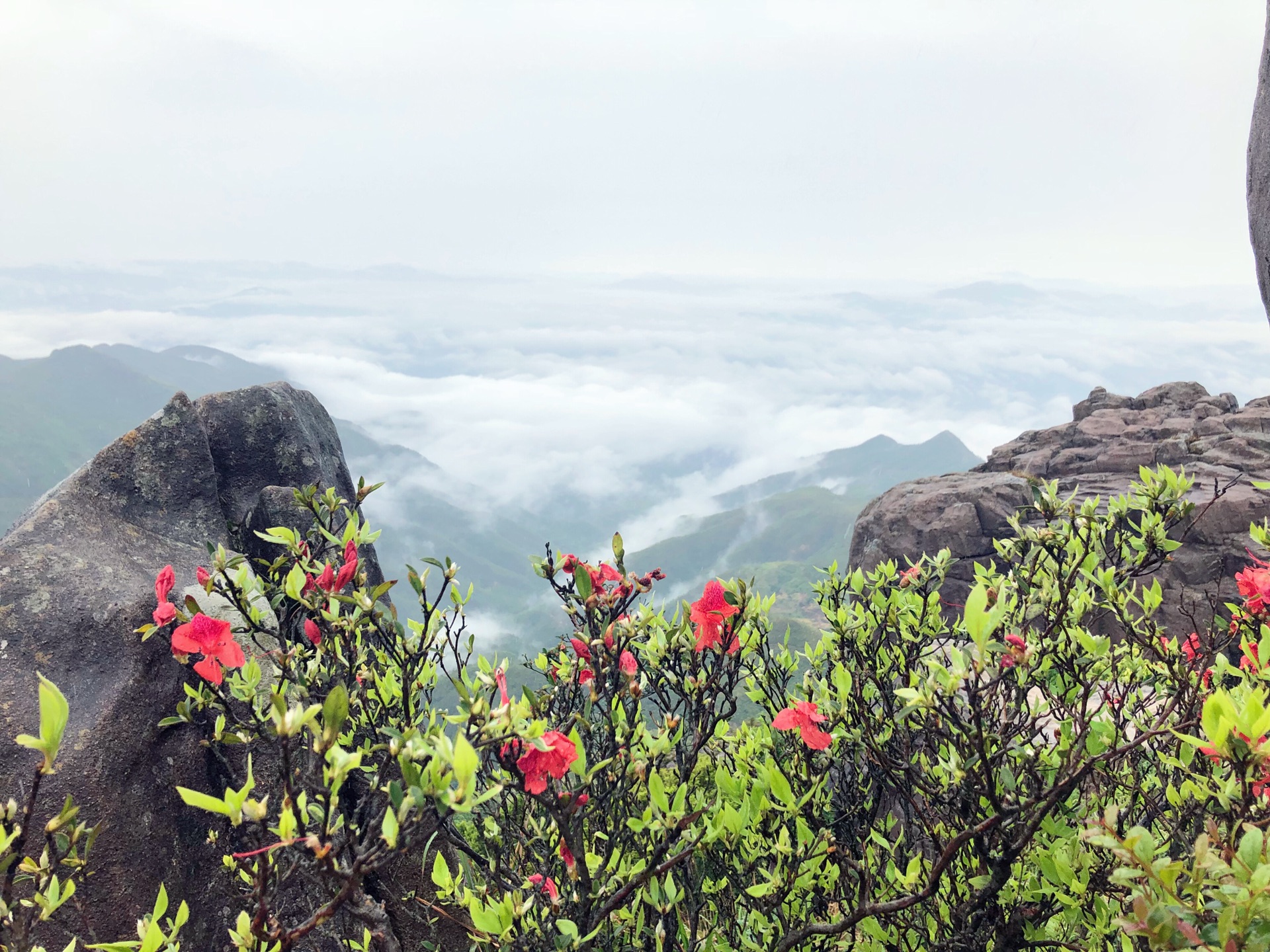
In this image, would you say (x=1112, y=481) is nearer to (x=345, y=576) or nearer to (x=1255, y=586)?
(x=1255, y=586)

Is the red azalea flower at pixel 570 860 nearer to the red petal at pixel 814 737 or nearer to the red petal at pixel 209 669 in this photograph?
the red petal at pixel 814 737

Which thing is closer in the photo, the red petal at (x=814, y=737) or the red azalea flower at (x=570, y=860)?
the red azalea flower at (x=570, y=860)

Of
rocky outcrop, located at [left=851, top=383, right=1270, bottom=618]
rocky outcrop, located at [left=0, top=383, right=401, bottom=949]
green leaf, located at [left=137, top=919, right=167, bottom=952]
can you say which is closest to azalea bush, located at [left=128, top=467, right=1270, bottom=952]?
green leaf, located at [left=137, top=919, right=167, bottom=952]

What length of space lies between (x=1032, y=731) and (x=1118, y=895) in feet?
2.47

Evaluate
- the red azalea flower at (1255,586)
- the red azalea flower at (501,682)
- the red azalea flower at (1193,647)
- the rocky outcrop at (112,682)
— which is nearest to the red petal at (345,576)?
the red azalea flower at (501,682)

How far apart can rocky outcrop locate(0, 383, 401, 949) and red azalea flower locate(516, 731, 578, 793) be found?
10.7 ft

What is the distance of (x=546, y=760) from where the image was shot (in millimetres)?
2529

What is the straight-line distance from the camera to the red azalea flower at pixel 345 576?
3316 millimetres

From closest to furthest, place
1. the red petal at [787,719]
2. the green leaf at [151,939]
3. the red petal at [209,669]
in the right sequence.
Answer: the green leaf at [151,939], the red petal at [209,669], the red petal at [787,719]

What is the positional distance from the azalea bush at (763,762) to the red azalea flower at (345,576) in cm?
1

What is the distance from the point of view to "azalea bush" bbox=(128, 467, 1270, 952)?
7.00 ft

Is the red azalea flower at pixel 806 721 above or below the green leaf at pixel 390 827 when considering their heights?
below

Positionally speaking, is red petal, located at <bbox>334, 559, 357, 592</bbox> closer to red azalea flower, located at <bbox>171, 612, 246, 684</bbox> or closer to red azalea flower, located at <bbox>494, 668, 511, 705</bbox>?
red azalea flower, located at <bbox>171, 612, 246, 684</bbox>

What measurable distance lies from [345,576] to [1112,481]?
23.5 metres
